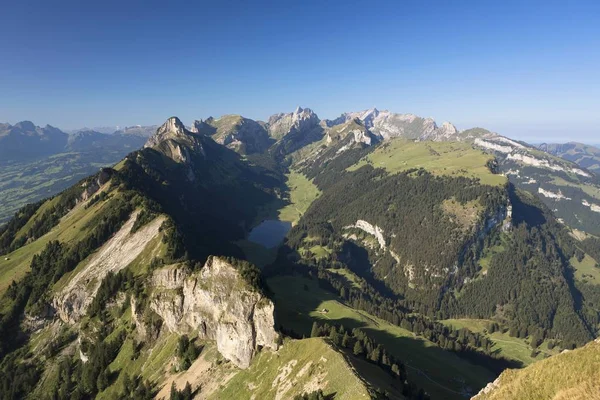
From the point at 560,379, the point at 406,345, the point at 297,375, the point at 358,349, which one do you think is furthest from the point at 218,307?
the point at 406,345

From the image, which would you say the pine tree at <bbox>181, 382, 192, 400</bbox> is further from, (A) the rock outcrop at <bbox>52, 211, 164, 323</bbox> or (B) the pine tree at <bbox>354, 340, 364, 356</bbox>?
(A) the rock outcrop at <bbox>52, 211, 164, 323</bbox>

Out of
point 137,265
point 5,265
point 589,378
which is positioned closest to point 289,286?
point 137,265

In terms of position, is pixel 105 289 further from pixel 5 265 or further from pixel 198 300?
pixel 5 265

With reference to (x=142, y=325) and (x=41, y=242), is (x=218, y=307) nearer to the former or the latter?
(x=142, y=325)

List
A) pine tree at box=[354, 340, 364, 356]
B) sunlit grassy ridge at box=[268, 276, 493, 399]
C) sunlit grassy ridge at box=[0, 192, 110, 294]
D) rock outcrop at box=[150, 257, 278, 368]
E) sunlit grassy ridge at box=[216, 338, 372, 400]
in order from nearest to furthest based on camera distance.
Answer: sunlit grassy ridge at box=[216, 338, 372, 400]
pine tree at box=[354, 340, 364, 356]
rock outcrop at box=[150, 257, 278, 368]
sunlit grassy ridge at box=[268, 276, 493, 399]
sunlit grassy ridge at box=[0, 192, 110, 294]

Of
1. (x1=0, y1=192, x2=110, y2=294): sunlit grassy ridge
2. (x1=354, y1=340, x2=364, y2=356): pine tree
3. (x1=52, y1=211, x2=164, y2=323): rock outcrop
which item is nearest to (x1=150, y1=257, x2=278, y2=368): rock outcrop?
(x1=354, y1=340, x2=364, y2=356): pine tree
